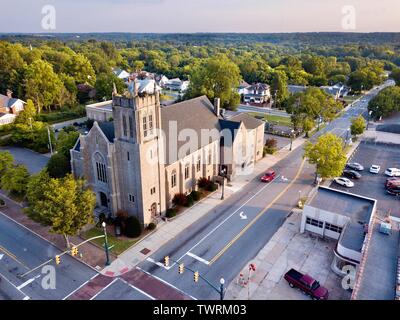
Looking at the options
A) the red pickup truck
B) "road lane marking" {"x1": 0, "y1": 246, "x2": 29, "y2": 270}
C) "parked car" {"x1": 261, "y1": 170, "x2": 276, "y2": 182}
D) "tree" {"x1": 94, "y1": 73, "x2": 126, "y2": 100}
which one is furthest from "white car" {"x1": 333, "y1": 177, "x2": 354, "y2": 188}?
"tree" {"x1": 94, "y1": 73, "x2": 126, "y2": 100}

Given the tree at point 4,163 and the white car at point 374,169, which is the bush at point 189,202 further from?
the white car at point 374,169

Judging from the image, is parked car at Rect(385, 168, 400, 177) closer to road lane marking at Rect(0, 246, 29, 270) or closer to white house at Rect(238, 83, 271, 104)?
road lane marking at Rect(0, 246, 29, 270)

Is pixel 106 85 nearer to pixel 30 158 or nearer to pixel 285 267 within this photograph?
pixel 30 158

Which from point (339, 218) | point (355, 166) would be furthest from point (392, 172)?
point (339, 218)

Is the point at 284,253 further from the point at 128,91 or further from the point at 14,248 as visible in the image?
the point at 14,248

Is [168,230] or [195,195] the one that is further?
[195,195]
